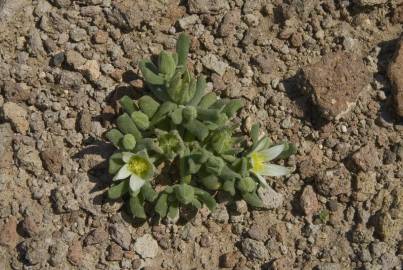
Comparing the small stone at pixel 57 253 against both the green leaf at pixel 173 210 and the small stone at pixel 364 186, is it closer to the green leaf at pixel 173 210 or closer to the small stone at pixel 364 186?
the green leaf at pixel 173 210

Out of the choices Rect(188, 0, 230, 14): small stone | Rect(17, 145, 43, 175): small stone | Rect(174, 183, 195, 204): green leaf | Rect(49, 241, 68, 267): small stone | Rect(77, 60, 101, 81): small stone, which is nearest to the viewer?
Rect(174, 183, 195, 204): green leaf

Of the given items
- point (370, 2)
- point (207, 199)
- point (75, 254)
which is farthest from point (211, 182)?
point (370, 2)

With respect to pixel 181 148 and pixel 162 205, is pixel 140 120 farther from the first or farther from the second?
pixel 162 205

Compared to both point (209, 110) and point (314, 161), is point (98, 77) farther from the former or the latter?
point (314, 161)

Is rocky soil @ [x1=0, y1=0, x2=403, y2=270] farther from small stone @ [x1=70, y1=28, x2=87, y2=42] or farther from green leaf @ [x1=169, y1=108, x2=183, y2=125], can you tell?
green leaf @ [x1=169, y1=108, x2=183, y2=125]

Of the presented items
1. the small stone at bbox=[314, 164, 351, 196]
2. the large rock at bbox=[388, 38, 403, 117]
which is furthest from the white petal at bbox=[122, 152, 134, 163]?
the large rock at bbox=[388, 38, 403, 117]

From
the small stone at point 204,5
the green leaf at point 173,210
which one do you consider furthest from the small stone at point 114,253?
the small stone at point 204,5
